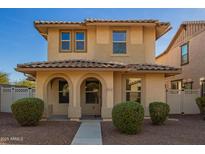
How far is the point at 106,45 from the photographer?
17953 mm

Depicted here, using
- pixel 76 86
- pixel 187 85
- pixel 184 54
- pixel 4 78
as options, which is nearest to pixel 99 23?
pixel 76 86

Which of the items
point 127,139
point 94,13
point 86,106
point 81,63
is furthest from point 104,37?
point 127,139

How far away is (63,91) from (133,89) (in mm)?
5099

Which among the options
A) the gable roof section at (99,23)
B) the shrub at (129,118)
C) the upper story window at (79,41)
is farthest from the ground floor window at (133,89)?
the shrub at (129,118)

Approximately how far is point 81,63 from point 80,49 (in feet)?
9.41

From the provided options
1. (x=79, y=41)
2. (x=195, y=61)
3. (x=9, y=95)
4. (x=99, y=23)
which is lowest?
(x=9, y=95)

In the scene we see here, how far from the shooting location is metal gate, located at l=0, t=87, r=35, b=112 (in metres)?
20.6

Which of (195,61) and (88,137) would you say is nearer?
(88,137)

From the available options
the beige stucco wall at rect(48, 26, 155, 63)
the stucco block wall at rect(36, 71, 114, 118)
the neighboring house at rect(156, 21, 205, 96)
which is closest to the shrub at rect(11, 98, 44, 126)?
the stucco block wall at rect(36, 71, 114, 118)

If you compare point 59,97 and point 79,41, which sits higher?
point 79,41

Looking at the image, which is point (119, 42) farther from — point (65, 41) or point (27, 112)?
point (27, 112)

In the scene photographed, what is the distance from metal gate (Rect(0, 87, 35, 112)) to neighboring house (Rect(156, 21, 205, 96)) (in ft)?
46.8

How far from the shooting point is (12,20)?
19219 millimetres
